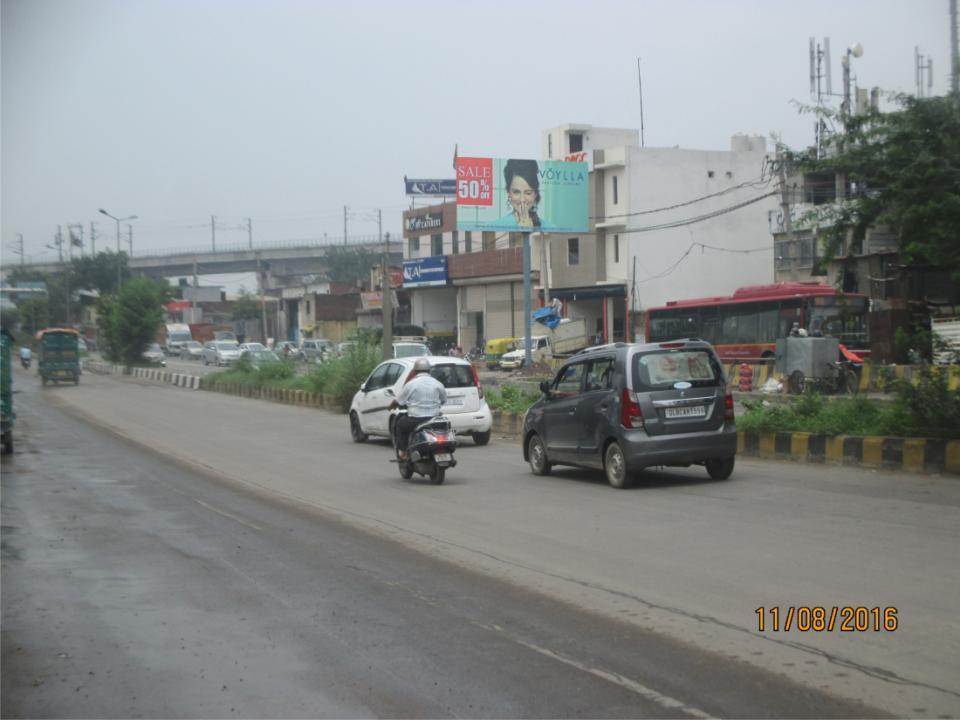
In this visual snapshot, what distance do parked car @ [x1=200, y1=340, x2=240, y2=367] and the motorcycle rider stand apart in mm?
54221

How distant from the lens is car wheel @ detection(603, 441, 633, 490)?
12289 millimetres

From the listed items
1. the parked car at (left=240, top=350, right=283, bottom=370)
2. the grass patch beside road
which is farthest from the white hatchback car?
the parked car at (left=240, top=350, right=283, bottom=370)

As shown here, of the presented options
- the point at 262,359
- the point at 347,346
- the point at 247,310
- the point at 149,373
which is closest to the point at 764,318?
the point at 347,346

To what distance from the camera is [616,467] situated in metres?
12.5

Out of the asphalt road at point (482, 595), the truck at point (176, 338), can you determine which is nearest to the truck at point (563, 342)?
the asphalt road at point (482, 595)

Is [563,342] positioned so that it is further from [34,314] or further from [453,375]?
[34,314]

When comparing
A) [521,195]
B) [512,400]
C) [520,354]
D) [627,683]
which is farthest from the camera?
[520,354]

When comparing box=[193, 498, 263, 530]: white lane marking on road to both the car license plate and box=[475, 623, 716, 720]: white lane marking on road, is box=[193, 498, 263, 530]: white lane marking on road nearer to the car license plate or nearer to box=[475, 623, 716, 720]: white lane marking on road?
the car license plate

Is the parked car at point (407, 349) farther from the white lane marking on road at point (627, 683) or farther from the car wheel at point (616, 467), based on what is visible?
the white lane marking on road at point (627, 683)

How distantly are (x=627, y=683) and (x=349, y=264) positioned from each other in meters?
110

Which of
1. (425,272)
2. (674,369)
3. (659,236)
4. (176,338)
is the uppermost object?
(659,236)

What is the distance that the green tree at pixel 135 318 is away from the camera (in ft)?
203

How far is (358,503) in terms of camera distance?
40.4ft

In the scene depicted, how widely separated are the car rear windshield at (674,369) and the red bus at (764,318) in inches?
663
